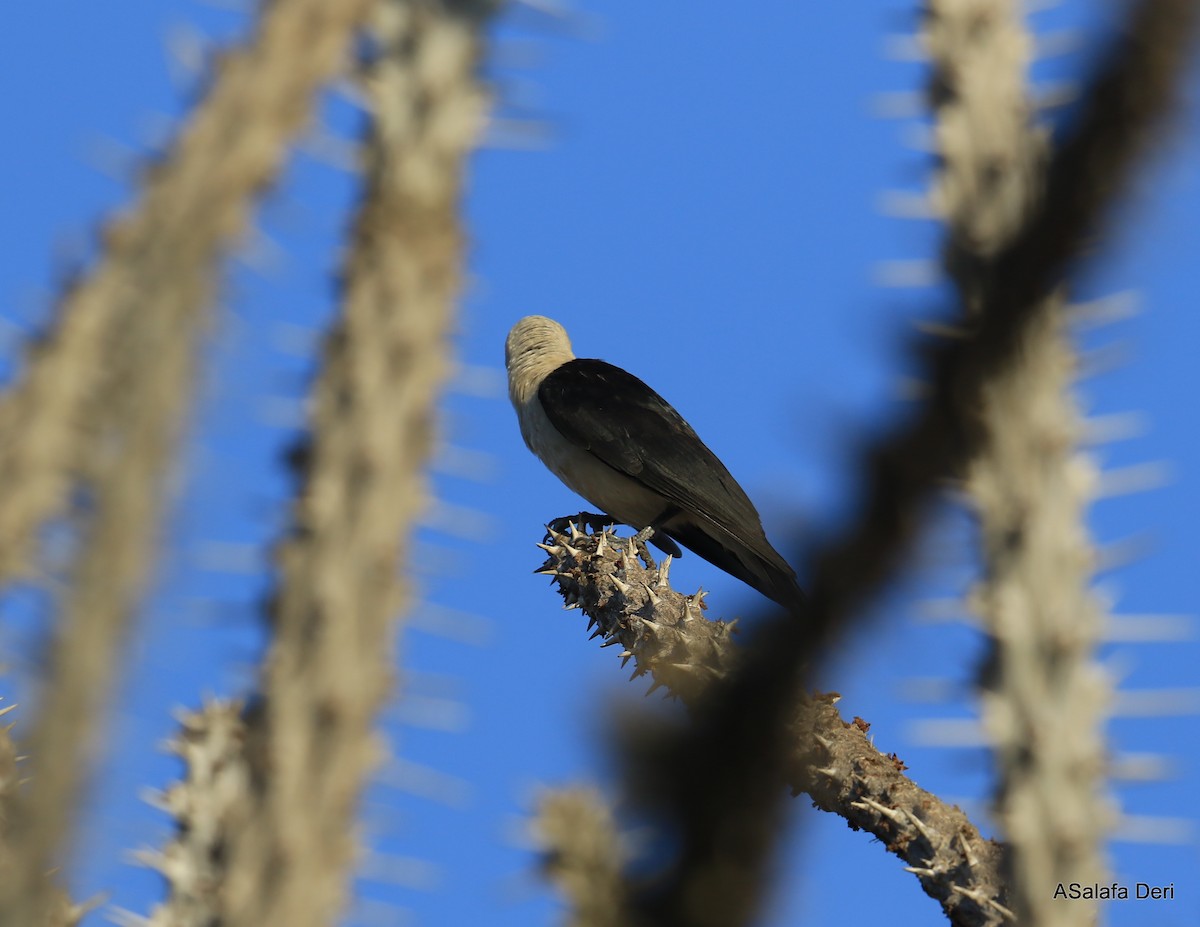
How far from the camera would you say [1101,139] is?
5.96ft

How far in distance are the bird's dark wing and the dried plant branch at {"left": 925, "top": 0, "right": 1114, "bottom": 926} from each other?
528 centimetres

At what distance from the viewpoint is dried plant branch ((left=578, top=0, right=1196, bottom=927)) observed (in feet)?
5.94

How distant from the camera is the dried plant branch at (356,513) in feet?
7.47

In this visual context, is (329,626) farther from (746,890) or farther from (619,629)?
(619,629)

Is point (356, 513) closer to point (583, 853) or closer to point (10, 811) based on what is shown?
point (583, 853)

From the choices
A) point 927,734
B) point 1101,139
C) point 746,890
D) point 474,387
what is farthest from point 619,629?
point 1101,139

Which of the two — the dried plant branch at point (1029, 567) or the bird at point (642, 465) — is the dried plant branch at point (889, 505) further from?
the bird at point (642, 465)

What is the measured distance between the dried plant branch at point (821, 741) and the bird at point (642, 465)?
184 centimetres

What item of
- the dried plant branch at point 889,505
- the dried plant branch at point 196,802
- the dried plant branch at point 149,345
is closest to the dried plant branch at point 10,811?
the dried plant branch at point 196,802

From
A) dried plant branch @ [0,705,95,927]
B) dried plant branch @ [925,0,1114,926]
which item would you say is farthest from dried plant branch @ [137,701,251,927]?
dried plant branch @ [925,0,1114,926]

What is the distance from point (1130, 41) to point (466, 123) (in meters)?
1.22

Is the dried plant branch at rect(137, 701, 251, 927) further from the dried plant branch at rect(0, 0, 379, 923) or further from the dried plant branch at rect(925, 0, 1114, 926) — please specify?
the dried plant branch at rect(925, 0, 1114, 926)

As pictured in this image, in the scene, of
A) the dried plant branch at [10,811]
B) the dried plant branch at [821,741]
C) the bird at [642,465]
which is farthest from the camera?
the bird at [642,465]

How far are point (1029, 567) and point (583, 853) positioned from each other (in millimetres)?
1130
